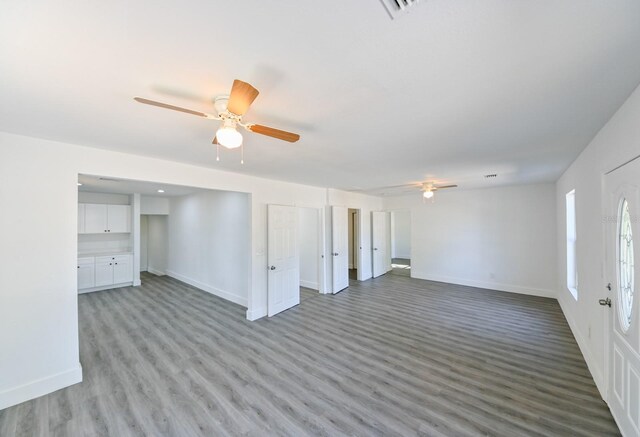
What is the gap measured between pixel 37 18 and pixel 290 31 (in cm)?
101

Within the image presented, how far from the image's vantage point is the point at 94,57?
123 centimetres

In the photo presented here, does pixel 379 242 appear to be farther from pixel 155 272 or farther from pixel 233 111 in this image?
pixel 155 272

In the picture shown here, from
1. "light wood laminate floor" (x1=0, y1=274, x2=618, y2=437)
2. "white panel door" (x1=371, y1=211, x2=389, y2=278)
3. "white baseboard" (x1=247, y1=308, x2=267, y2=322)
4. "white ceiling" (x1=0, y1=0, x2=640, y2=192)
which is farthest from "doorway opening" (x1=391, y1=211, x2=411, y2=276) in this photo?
"white ceiling" (x1=0, y1=0, x2=640, y2=192)

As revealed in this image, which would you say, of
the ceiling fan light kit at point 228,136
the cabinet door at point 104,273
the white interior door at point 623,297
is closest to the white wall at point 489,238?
the white interior door at point 623,297

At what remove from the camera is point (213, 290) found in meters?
5.68

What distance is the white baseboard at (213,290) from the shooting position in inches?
198

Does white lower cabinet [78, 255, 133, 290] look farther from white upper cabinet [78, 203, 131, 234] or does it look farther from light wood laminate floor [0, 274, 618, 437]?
light wood laminate floor [0, 274, 618, 437]

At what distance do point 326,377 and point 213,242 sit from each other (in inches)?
162

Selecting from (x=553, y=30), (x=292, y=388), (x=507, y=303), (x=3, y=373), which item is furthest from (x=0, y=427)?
(x=507, y=303)

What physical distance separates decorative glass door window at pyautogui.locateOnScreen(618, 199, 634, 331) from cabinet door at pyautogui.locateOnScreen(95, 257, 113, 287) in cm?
846

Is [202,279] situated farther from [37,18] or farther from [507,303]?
[507,303]

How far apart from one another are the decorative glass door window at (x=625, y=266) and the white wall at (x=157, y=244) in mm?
8798

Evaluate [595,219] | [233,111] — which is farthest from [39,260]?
[595,219]

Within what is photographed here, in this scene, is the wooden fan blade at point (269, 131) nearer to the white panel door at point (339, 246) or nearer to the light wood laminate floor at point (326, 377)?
the light wood laminate floor at point (326, 377)
